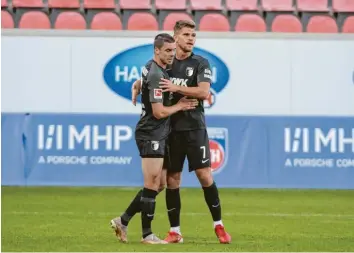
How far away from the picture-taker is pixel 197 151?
29.3 feet

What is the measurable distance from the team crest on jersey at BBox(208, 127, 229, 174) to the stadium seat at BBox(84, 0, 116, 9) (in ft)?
12.4

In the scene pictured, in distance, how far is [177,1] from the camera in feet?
59.6

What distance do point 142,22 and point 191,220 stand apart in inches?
270

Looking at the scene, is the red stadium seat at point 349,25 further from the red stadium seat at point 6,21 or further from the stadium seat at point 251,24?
the red stadium seat at point 6,21

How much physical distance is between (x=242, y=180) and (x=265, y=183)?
1.12 feet

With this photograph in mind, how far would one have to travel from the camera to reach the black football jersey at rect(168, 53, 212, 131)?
889cm

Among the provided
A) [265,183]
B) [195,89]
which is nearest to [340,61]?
[265,183]

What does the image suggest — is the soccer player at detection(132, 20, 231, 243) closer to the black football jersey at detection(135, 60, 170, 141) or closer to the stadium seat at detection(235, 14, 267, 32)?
the black football jersey at detection(135, 60, 170, 141)

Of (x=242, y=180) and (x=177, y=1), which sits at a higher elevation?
(x=177, y=1)

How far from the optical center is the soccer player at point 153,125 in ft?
28.2

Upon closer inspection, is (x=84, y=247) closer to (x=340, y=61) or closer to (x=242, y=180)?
(x=242, y=180)

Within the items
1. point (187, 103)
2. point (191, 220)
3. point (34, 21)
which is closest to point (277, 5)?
point (34, 21)

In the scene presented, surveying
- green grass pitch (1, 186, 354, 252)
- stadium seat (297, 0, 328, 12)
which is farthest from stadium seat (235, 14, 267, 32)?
green grass pitch (1, 186, 354, 252)

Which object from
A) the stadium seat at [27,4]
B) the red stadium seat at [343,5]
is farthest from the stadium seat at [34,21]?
the red stadium seat at [343,5]
